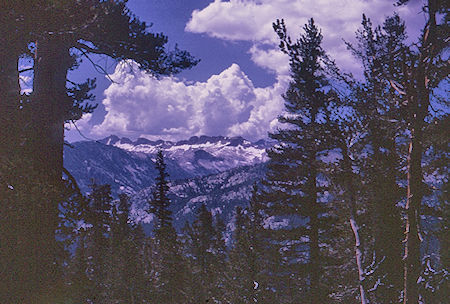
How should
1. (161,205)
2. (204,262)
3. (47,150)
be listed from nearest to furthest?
(47,150)
(161,205)
(204,262)

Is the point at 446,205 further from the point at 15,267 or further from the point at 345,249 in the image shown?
the point at 15,267

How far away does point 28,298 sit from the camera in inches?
208

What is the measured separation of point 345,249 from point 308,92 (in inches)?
376

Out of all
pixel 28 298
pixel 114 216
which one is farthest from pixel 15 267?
pixel 114 216

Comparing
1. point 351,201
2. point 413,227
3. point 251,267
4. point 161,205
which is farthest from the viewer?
point 161,205

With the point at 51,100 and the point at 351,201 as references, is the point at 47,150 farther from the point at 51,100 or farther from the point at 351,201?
the point at 351,201

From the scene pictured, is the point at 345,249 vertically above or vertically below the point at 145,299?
above

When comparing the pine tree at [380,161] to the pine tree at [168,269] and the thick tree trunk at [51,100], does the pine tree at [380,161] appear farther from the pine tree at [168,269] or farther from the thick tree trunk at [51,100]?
the pine tree at [168,269]

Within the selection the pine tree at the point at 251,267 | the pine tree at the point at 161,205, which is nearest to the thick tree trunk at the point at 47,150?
the pine tree at the point at 251,267

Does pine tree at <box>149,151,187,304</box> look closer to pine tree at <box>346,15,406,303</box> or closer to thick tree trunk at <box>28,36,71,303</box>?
pine tree at <box>346,15,406,303</box>

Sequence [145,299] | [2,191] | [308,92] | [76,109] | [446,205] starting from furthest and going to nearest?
1. [145,299]
2. [446,205]
3. [76,109]
4. [308,92]
5. [2,191]

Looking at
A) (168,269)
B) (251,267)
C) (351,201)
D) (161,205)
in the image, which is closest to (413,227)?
(351,201)

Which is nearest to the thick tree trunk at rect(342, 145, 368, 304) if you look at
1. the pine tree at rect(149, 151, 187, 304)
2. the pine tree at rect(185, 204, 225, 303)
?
the pine tree at rect(185, 204, 225, 303)

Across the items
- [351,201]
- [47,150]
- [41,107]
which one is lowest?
[351,201]
